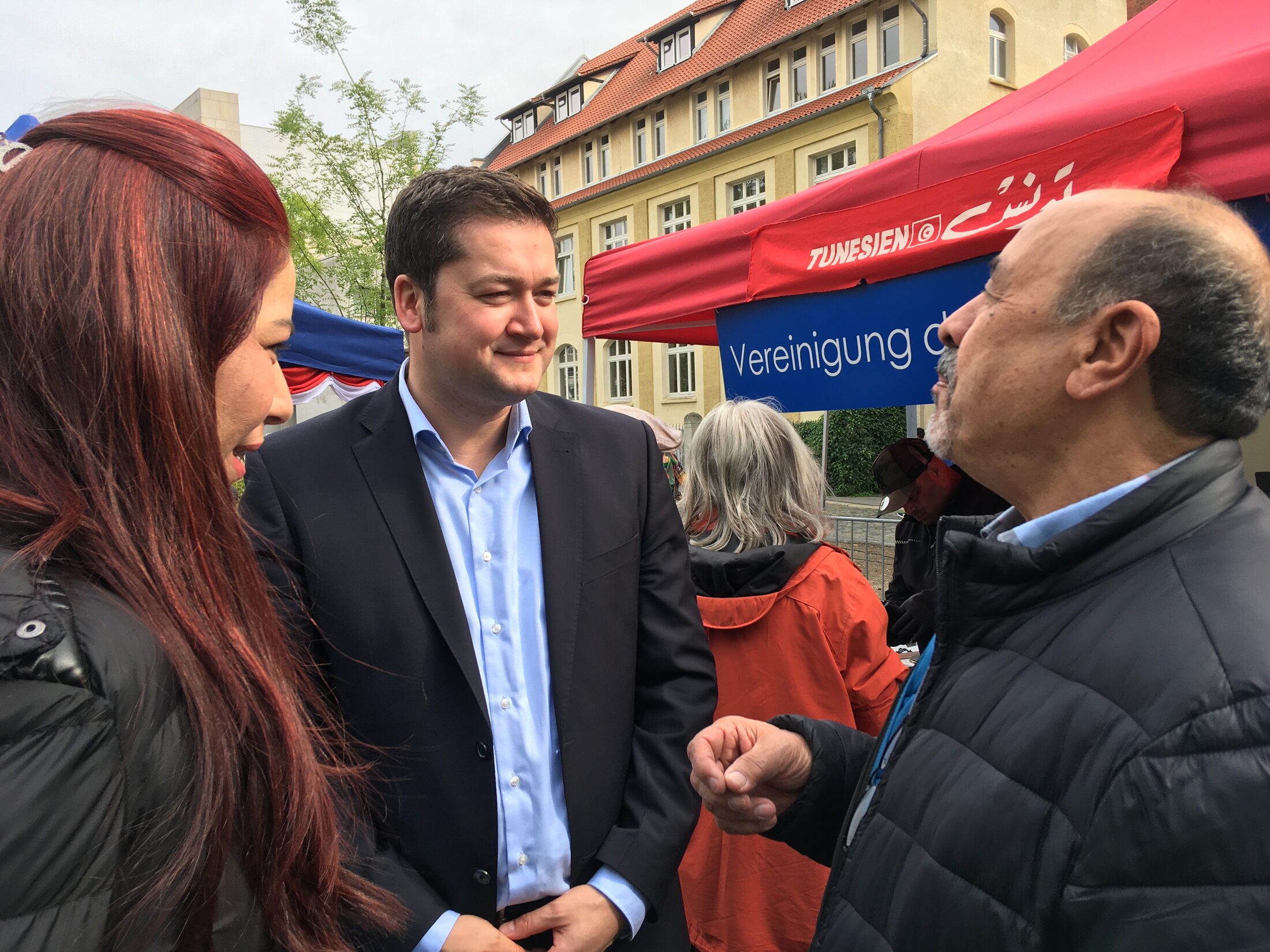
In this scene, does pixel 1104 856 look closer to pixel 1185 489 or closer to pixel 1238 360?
pixel 1185 489

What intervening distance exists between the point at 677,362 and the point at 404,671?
78.9 feet

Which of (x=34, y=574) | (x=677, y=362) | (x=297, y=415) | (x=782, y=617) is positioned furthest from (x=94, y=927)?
(x=677, y=362)

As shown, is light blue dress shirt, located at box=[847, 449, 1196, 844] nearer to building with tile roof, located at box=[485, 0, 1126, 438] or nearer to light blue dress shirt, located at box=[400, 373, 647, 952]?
light blue dress shirt, located at box=[400, 373, 647, 952]

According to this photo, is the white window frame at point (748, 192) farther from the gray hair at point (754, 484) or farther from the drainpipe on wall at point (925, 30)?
the gray hair at point (754, 484)

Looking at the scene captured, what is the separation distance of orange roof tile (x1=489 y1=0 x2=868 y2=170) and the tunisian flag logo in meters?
19.2

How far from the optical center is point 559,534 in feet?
5.61

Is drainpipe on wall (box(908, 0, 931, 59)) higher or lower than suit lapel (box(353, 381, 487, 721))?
higher

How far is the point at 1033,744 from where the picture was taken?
96 centimetres

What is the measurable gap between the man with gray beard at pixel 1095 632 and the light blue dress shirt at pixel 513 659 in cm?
57

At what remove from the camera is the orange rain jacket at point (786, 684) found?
229cm

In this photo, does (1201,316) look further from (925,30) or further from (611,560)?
(925,30)

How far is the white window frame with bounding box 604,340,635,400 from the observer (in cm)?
2747

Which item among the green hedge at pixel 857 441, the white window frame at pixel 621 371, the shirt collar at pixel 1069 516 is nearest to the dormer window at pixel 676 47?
the white window frame at pixel 621 371

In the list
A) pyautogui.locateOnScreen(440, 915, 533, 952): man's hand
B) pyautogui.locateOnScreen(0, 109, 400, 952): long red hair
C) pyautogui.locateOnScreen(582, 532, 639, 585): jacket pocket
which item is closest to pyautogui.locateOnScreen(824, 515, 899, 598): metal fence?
pyautogui.locateOnScreen(582, 532, 639, 585): jacket pocket
